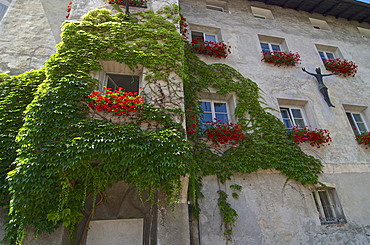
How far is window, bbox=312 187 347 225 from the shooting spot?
5.32m

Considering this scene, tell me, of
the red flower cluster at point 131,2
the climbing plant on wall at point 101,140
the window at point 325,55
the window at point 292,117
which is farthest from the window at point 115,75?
the window at point 325,55

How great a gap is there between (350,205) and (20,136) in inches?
308

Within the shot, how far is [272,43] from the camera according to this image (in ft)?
27.4

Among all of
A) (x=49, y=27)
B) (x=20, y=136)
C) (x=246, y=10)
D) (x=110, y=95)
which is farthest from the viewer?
(x=246, y=10)

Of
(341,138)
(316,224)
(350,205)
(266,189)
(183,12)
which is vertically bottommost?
(316,224)

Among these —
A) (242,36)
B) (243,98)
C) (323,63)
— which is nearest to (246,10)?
(242,36)

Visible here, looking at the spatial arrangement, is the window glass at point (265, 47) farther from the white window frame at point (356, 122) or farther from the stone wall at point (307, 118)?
the white window frame at point (356, 122)

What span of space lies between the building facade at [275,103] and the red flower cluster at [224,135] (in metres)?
0.67

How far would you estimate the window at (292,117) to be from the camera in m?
6.51

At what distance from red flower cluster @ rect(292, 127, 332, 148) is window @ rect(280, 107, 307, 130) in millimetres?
422

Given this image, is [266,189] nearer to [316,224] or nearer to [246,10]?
[316,224]


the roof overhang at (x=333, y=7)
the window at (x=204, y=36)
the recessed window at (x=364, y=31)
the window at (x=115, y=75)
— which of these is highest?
the roof overhang at (x=333, y=7)

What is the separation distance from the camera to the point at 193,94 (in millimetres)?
5824

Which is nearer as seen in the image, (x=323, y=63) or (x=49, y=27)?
(x=49, y=27)
